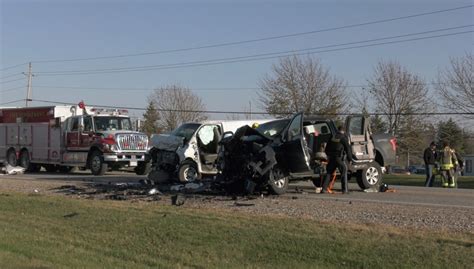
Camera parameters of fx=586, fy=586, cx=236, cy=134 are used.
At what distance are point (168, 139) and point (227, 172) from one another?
15.4 ft

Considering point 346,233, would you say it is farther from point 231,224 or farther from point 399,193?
point 399,193

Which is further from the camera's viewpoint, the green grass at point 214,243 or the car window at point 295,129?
the car window at point 295,129

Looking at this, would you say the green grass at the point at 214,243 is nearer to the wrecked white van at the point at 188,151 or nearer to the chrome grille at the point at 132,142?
the wrecked white van at the point at 188,151

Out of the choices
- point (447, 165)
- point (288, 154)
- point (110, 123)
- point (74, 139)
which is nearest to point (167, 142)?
point (288, 154)

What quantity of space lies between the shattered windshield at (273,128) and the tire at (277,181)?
946mm

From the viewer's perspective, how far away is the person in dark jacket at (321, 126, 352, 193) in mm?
14031

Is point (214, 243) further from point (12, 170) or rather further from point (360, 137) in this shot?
point (12, 170)

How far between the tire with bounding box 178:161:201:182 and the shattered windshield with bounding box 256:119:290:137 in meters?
3.77

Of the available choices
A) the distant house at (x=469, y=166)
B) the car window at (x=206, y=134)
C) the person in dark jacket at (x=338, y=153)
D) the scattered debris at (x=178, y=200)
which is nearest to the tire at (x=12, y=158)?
the car window at (x=206, y=134)

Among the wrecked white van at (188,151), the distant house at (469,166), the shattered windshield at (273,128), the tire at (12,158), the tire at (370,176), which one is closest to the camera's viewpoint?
the shattered windshield at (273,128)

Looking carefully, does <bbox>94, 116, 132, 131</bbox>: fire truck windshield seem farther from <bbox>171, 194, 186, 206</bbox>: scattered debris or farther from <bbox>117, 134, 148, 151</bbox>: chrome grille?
<bbox>171, 194, 186, 206</bbox>: scattered debris

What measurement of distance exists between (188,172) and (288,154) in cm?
477

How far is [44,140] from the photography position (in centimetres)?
2753

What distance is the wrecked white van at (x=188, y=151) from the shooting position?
696 inches
